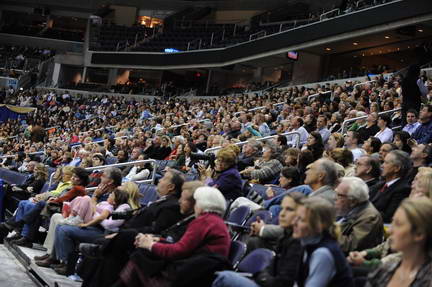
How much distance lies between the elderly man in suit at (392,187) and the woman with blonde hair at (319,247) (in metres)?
1.78

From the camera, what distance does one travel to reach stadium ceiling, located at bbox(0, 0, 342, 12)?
108 feet

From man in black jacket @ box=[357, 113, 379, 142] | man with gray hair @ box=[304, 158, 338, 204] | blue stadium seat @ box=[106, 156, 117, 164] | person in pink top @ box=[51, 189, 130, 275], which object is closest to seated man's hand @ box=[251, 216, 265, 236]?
man with gray hair @ box=[304, 158, 338, 204]

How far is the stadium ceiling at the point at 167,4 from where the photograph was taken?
33025 mm

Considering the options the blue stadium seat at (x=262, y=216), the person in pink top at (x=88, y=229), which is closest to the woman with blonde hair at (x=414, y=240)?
the blue stadium seat at (x=262, y=216)

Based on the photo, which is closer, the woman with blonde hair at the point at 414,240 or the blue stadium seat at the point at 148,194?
the woman with blonde hair at the point at 414,240

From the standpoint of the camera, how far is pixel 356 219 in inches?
193

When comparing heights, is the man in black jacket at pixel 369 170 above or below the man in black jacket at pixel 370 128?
below

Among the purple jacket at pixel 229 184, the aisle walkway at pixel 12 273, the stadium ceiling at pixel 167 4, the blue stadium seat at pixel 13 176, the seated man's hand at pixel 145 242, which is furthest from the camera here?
the stadium ceiling at pixel 167 4

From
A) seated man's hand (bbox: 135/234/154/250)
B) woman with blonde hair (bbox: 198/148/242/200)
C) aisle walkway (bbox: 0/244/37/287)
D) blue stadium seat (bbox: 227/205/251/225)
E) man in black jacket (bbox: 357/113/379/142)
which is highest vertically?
man in black jacket (bbox: 357/113/379/142)

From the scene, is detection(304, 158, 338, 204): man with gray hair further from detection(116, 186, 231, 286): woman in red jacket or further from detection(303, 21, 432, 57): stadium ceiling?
detection(303, 21, 432, 57): stadium ceiling

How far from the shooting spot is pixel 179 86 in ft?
124

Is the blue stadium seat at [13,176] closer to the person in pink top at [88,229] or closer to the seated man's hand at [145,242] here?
the person in pink top at [88,229]

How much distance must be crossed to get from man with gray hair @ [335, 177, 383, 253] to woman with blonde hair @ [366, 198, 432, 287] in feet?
3.75

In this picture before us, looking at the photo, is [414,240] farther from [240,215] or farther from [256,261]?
[240,215]
